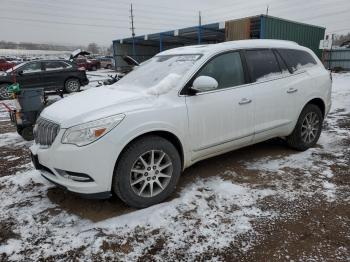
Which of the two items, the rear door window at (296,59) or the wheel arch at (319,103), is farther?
the wheel arch at (319,103)

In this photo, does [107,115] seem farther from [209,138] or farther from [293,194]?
[293,194]

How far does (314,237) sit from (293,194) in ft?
2.76

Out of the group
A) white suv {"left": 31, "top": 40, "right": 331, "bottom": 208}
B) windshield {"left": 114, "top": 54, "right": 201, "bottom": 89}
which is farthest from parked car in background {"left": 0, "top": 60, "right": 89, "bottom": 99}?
white suv {"left": 31, "top": 40, "right": 331, "bottom": 208}

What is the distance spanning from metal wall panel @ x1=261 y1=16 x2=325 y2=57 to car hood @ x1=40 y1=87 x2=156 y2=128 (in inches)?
612

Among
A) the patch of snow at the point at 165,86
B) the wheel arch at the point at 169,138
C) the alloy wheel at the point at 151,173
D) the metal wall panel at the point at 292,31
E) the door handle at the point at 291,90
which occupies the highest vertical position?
the metal wall panel at the point at 292,31

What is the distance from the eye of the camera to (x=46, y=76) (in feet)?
44.8

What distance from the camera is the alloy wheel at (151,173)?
3.35m

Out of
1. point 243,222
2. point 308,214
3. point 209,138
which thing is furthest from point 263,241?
point 209,138

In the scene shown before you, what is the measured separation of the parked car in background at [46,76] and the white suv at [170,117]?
1026cm

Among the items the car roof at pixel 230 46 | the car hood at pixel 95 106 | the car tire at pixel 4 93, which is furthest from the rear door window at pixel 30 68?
the car hood at pixel 95 106

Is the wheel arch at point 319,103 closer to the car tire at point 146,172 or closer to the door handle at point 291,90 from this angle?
the door handle at point 291,90

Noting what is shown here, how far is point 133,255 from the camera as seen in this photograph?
106 inches

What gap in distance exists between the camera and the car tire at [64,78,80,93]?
14320 millimetres

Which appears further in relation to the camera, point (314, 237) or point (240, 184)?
point (240, 184)
